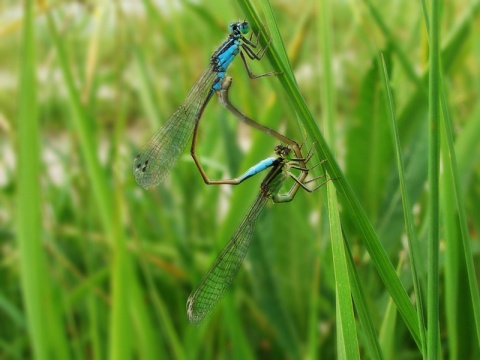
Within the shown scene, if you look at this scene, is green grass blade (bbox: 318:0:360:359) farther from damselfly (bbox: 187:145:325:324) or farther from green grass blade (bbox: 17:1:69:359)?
green grass blade (bbox: 17:1:69:359)

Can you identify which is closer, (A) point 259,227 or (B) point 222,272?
(B) point 222,272

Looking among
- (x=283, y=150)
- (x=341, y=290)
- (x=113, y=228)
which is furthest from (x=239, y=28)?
(x=341, y=290)

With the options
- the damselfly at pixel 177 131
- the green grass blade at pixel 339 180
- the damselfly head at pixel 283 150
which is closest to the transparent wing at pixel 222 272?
the damselfly head at pixel 283 150

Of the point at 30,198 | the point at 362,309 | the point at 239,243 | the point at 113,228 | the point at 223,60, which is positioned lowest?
the point at 362,309

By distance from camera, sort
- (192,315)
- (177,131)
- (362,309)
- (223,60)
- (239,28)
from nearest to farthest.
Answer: (362,309), (192,315), (239,28), (223,60), (177,131)

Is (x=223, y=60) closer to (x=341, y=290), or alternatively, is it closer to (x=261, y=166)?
(x=261, y=166)

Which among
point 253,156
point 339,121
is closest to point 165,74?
point 339,121

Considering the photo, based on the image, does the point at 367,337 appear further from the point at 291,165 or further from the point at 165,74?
the point at 165,74

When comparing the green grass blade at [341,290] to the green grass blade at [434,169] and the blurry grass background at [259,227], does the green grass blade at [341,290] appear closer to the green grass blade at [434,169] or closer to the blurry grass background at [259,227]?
the blurry grass background at [259,227]
